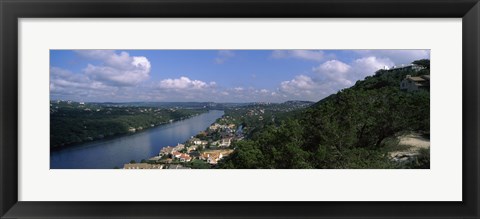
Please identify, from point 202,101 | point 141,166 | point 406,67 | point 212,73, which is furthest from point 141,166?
point 406,67

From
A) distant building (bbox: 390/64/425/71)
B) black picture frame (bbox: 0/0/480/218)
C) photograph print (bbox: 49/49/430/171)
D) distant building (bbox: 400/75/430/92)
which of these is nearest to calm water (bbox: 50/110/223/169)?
photograph print (bbox: 49/49/430/171)

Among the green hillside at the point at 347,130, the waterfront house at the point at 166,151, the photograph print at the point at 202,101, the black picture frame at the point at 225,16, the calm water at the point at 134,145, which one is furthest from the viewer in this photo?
the green hillside at the point at 347,130

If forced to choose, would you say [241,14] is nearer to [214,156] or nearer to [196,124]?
[196,124]

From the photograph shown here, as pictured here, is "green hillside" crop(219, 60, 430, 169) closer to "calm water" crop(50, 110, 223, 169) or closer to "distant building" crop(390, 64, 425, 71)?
"distant building" crop(390, 64, 425, 71)

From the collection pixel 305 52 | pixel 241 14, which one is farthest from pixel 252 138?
pixel 241 14

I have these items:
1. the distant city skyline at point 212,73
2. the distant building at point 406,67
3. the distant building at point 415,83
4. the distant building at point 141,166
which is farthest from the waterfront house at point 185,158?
the distant building at point 415,83

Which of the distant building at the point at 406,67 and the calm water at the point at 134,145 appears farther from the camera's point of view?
the distant building at the point at 406,67

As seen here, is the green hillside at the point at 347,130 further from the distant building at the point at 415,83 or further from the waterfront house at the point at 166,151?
the waterfront house at the point at 166,151
